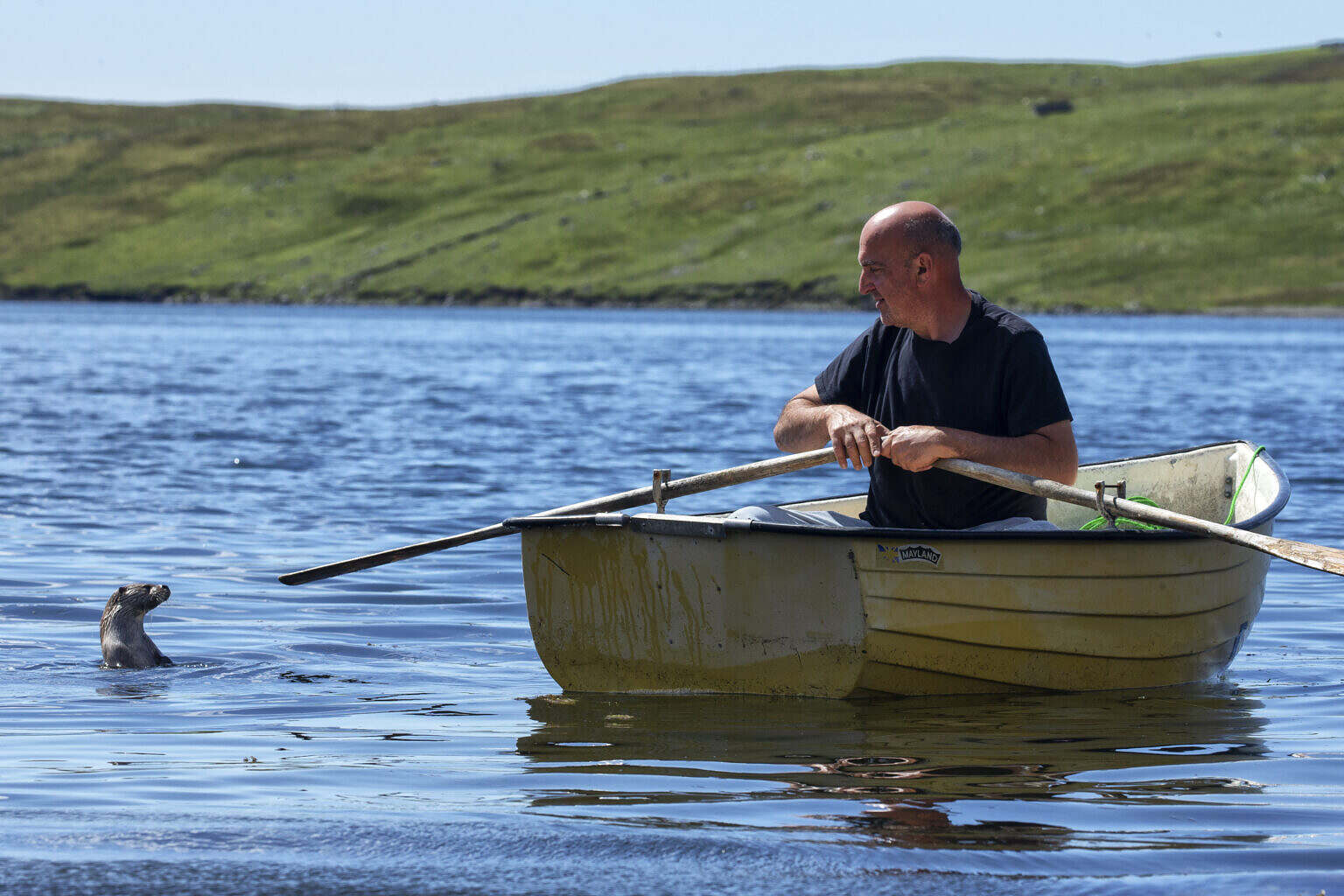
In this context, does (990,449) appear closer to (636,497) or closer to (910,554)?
(910,554)

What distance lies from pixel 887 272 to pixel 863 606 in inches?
61.4

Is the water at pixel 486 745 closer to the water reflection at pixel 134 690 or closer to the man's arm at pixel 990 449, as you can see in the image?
the water reflection at pixel 134 690

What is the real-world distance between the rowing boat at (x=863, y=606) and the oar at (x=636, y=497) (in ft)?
1.16

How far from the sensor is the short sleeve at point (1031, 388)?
7668mm

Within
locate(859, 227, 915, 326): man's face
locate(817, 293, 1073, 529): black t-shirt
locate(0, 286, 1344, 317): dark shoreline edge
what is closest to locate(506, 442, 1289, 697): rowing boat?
locate(817, 293, 1073, 529): black t-shirt

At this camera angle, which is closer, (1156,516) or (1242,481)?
(1156,516)

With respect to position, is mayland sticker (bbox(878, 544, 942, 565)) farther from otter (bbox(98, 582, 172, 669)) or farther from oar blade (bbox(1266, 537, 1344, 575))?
otter (bbox(98, 582, 172, 669))

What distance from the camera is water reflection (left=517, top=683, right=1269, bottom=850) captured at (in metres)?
5.97

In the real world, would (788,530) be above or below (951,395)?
below

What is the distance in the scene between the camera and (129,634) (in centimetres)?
941

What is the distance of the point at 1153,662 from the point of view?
8461mm

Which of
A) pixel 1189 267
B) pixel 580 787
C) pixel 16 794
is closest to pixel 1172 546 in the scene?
pixel 580 787

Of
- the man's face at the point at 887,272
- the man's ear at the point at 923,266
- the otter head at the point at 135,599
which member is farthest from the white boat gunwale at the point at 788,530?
the otter head at the point at 135,599

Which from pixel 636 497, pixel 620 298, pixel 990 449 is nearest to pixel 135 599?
pixel 636 497
